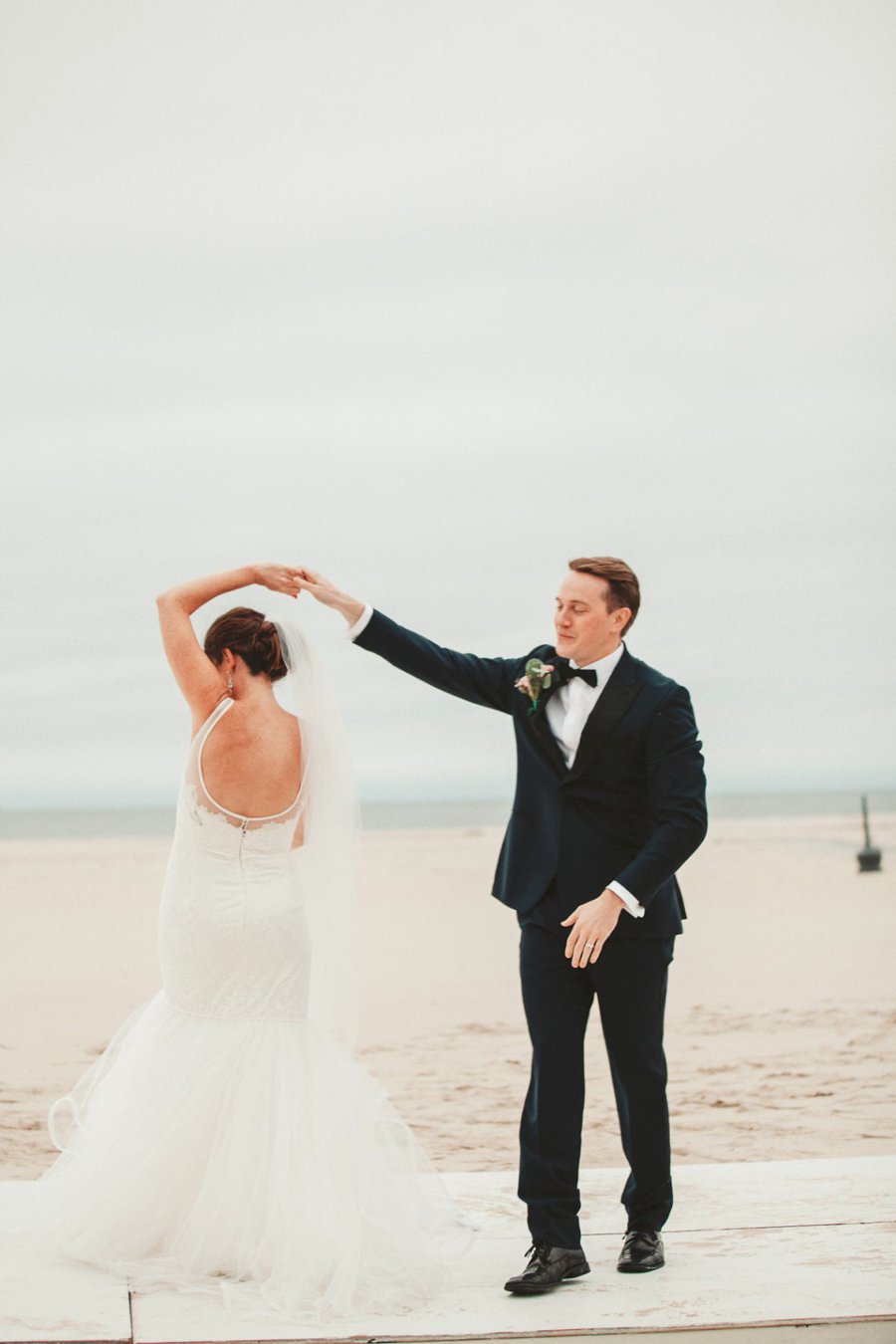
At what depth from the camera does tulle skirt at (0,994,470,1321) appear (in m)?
3.21

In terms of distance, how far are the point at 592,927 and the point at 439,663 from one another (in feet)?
2.63

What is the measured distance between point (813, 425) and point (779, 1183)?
36.2 m

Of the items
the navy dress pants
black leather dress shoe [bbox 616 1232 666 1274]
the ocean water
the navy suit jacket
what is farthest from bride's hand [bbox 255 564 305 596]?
the ocean water

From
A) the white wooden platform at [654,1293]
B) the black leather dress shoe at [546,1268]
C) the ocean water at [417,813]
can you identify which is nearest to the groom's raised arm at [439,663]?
the black leather dress shoe at [546,1268]

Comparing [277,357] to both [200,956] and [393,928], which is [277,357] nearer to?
[393,928]

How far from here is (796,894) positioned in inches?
684

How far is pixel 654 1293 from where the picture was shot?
3.15 metres

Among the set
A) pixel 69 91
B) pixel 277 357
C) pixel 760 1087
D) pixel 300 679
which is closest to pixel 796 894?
pixel 760 1087

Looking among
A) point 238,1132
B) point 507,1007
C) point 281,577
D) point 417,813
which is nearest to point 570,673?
point 281,577

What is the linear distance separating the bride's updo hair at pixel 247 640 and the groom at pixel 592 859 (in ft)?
0.63

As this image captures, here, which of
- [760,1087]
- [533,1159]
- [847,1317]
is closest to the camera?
[847,1317]

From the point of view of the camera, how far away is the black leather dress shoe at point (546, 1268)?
3.16 metres

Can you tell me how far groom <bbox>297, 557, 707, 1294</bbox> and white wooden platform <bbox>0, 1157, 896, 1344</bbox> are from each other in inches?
6.7

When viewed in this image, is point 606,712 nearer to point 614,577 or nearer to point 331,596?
point 614,577
